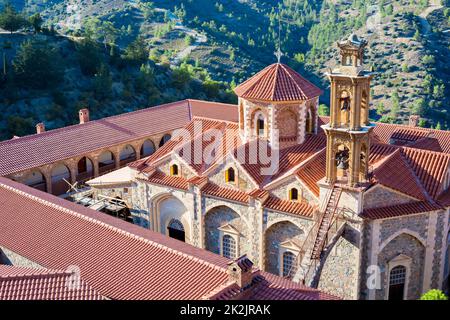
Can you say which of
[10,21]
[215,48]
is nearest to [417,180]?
[10,21]

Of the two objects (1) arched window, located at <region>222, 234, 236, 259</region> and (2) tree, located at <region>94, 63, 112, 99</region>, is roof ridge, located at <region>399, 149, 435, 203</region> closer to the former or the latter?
(1) arched window, located at <region>222, 234, 236, 259</region>

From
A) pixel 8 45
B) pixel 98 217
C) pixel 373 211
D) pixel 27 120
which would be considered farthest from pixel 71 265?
pixel 8 45

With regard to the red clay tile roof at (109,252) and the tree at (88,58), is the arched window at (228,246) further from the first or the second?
the tree at (88,58)

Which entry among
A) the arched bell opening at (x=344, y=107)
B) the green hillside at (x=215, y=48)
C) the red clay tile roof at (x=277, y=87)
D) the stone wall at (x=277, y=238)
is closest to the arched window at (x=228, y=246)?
the stone wall at (x=277, y=238)

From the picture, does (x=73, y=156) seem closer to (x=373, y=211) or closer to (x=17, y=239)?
(x=17, y=239)

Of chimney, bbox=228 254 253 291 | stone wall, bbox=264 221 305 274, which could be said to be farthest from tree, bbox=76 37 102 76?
chimney, bbox=228 254 253 291

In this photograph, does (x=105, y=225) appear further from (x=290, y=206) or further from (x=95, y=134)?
(x=95, y=134)
